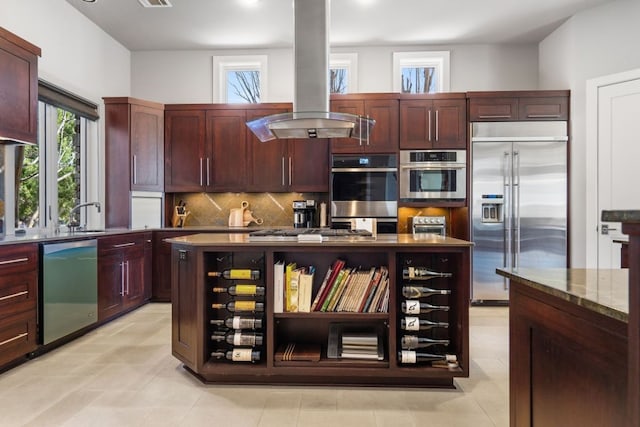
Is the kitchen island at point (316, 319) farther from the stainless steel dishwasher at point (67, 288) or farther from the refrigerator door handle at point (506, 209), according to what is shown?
the refrigerator door handle at point (506, 209)

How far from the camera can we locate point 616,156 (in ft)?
14.1

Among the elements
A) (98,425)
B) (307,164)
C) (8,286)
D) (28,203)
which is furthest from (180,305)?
(307,164)

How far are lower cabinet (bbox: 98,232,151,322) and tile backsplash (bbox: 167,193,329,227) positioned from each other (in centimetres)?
89

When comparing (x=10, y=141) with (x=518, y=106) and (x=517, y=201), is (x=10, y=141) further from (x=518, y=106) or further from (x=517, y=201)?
(x=518, y=106)

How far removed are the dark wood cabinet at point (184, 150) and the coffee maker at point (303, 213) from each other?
128 cm

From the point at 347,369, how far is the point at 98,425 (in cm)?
139

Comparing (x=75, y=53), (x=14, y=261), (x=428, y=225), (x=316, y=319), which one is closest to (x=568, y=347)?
(x=316, y=319)

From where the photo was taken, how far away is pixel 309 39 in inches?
132

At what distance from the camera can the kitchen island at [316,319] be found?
251cm

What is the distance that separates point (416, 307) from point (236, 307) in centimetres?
113

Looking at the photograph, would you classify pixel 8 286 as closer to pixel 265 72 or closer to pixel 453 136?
pixel 265 72

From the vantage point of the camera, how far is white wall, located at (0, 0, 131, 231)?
3.72 metres

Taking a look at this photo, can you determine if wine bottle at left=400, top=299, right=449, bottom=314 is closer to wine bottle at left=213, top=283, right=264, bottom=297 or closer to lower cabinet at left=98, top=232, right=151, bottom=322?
wine bottle at left=213, top=283, right=264, bottom=297

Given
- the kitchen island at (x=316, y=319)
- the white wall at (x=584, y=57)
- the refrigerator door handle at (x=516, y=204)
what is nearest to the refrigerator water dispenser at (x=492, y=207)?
the refrigerator door handle at (x=516, y=204)
